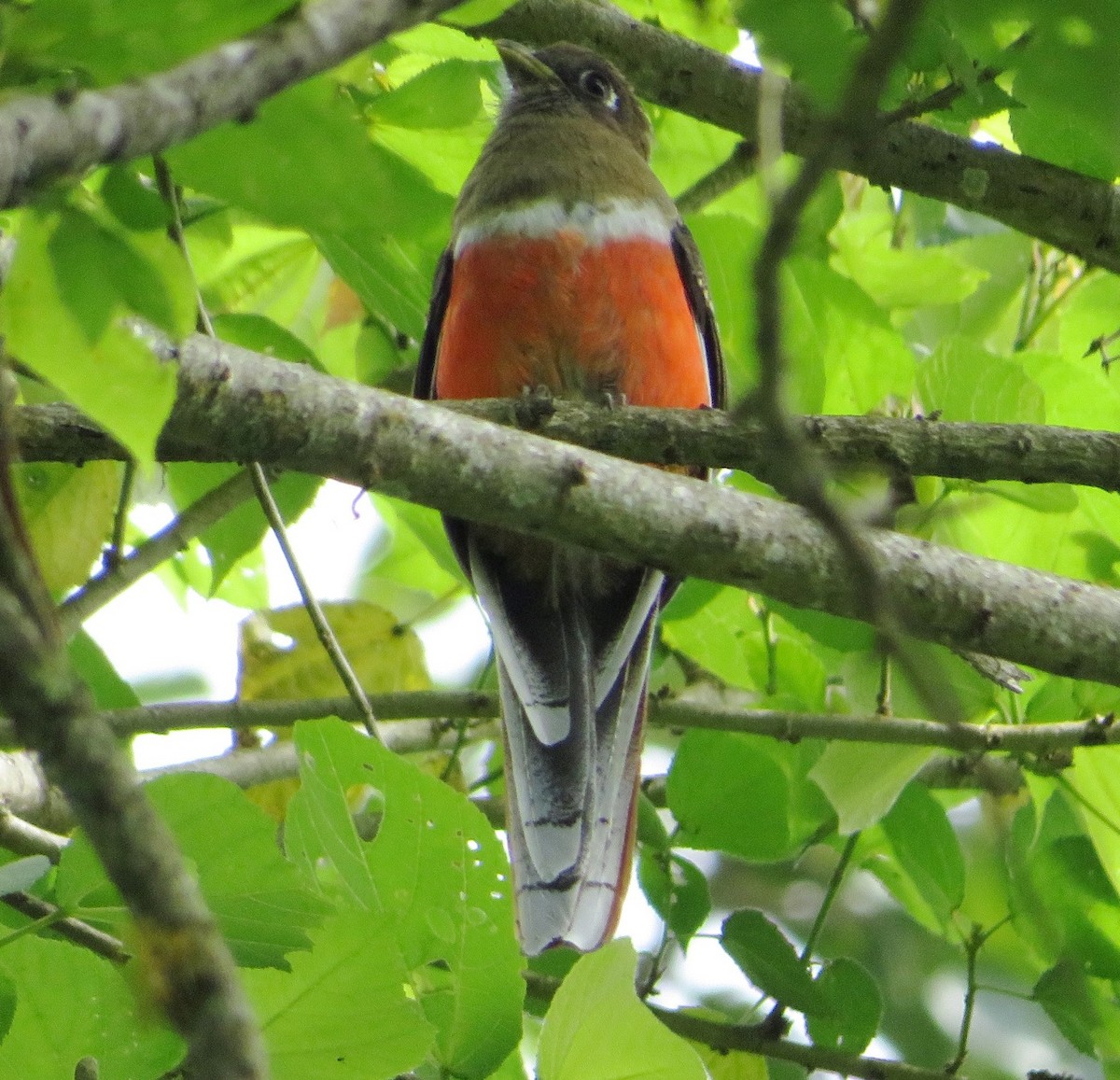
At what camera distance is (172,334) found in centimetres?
140

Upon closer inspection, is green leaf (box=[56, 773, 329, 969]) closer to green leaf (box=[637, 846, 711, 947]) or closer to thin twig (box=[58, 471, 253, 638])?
thin twig (box=[58, 471, 253, 638])

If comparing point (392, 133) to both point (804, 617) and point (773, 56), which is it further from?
point (773, 56)

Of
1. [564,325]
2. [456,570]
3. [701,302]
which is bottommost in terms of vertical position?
[456,570]

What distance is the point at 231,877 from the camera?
6.93ft

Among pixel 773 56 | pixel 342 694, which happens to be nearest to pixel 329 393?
pixel 773 56

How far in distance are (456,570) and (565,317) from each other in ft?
2.29

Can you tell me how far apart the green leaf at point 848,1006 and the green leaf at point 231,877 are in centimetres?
147

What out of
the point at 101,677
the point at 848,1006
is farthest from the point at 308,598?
the point at 848,1006

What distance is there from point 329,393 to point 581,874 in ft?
4.75

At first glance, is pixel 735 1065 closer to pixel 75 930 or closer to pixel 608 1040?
pixel 608 1040

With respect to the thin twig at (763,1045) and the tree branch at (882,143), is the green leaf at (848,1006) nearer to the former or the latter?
the thin twig at (763,1045)

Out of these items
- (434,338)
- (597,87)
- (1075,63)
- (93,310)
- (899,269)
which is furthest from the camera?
(597,87)

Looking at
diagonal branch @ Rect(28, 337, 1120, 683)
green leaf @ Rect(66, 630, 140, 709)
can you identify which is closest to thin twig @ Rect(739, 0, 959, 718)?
diagonal branch @ Rect(28, 337, 1120, 683)

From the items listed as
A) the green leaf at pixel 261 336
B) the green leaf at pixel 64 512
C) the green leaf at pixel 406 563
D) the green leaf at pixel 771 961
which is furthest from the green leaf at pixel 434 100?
the green leaf at pixel 771 961
